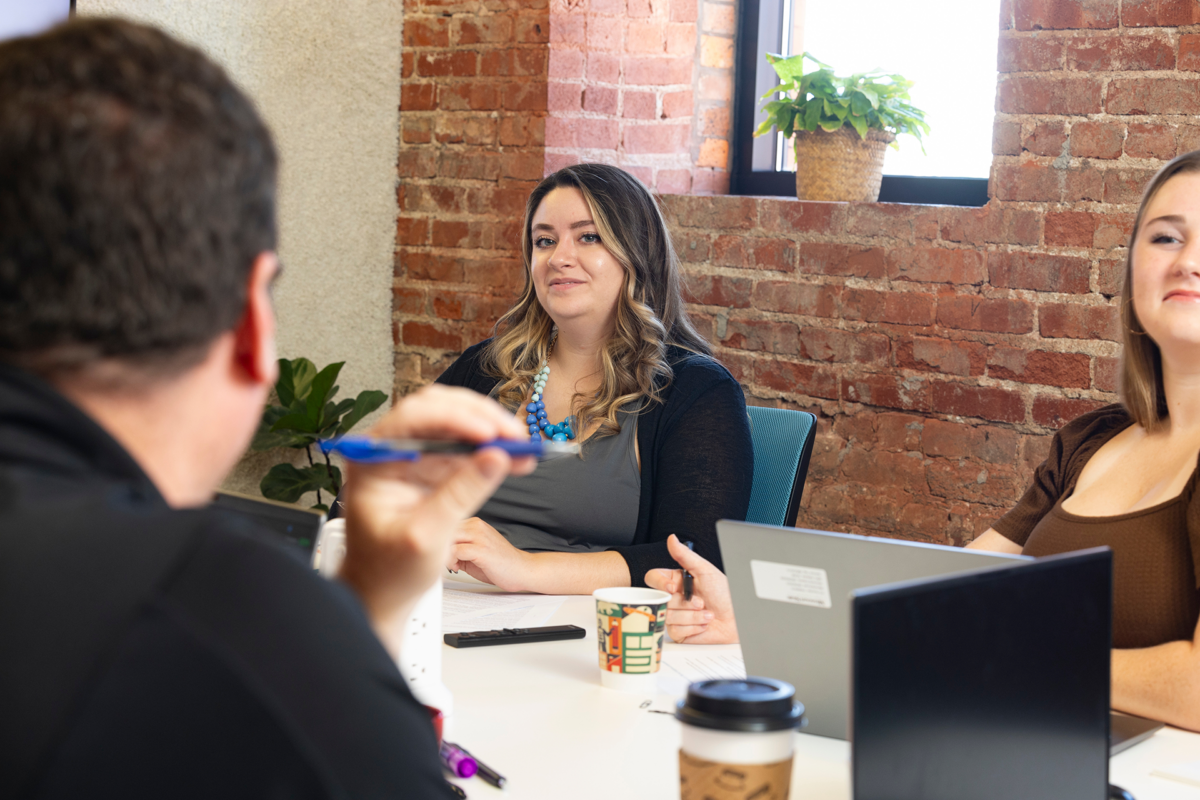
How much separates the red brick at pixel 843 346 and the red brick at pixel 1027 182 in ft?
1.41

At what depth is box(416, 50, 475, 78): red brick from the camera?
129 inches

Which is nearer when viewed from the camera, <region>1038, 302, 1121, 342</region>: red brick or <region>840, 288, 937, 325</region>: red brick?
<region>1038, 302, 1121, 342</region>: red brick

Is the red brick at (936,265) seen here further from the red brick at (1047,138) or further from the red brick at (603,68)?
the red brick at (603,68)

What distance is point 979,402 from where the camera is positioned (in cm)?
256

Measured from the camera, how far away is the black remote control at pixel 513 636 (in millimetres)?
1541

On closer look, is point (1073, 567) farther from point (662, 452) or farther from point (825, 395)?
point (825, 395)

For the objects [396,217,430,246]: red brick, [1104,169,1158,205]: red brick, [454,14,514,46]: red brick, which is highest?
[454,14,514,46]: red brick

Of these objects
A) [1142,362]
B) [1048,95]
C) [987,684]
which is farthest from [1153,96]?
[987,684]

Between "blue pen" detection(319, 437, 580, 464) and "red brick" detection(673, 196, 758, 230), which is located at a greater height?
"red brick" detection(673, 196, 758, 230)

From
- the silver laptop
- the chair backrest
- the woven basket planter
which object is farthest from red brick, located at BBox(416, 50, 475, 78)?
the silver laptop

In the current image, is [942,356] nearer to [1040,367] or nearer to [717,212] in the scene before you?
[1040,367]

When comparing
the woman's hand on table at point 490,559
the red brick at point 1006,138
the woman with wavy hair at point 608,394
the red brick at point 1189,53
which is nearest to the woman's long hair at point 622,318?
the woman with wavy hair at point 608,394

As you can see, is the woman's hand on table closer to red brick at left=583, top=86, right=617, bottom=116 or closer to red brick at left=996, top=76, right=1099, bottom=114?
red brick at left=996, top=76, right=1099, bottom=114

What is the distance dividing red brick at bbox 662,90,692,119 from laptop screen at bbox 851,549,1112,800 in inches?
98.4
